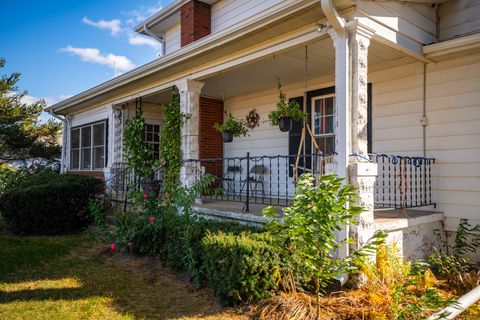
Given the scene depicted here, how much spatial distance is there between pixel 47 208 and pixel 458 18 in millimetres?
8032

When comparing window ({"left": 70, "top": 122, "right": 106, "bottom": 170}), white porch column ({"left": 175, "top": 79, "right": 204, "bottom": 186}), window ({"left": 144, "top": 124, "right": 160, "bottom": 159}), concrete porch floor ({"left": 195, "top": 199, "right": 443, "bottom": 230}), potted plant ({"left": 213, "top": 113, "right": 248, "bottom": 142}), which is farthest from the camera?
window ({"left": 70, "top": 122, "right": 106, "bottom": 170})

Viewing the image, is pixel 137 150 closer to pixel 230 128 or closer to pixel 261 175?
pixel 230 128

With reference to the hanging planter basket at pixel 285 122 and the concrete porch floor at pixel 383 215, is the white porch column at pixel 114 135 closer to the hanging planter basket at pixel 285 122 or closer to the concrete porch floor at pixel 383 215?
the concrete porch floor at pixel 383 215

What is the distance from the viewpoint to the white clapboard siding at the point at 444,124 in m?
4.97

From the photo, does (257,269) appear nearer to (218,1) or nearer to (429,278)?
(429,278)

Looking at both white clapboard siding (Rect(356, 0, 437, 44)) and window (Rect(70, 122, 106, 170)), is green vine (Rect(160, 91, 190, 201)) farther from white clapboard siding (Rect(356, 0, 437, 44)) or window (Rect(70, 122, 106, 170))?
window (Rect(70, 122, 106, 170))

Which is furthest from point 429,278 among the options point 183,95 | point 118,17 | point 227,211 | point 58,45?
point 58,45

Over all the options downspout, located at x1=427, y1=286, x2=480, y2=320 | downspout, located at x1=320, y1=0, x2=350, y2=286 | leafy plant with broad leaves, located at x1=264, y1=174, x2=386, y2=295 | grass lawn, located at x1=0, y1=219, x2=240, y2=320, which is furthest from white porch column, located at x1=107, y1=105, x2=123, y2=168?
downspout, located at x1=427, y1=286, x2=480, y2=320

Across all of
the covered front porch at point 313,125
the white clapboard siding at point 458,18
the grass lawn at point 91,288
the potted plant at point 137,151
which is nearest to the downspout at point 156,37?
the covered front porch at point 313,125

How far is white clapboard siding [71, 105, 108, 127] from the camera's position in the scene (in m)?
10.1

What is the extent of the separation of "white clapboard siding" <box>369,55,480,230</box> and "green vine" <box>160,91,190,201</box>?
3.51m

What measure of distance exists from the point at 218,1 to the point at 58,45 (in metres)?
9.22

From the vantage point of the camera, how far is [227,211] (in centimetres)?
553

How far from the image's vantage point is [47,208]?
284 inches
